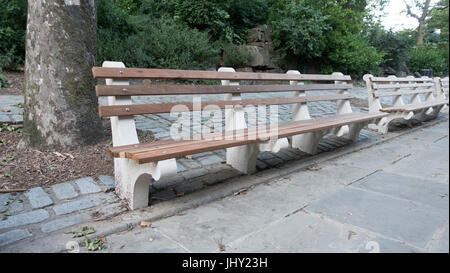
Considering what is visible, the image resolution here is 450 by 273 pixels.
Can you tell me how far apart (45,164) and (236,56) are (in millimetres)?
7990

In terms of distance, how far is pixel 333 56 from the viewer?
40.4ft

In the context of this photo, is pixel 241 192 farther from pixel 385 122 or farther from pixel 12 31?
pixel 12 31

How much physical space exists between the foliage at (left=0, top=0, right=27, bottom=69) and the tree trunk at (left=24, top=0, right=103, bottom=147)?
4.00 m

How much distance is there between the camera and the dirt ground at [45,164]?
270 cm

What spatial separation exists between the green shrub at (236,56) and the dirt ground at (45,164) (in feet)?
24.2

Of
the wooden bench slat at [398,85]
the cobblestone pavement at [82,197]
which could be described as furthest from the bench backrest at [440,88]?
the cobblestone pavement at [82,197]

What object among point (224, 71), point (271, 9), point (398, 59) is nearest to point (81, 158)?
point (224, 71)

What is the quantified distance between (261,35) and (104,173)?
9601 millimetres

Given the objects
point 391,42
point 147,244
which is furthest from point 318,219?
point 391,42

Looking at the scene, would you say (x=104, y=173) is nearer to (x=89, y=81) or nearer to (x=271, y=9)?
(x=89, y=81)

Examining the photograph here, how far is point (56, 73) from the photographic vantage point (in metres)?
3.13

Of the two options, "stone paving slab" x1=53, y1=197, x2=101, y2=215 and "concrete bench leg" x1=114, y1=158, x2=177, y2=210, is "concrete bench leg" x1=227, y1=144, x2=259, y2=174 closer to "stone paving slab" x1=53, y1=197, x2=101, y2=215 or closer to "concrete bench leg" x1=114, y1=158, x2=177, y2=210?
"concrete bench leg" x1=114, y1=158, x2=177, y2=210

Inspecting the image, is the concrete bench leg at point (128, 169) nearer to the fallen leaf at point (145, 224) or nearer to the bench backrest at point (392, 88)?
the fallen leaf at point (145, 224)

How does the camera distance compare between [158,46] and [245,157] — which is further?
[158,46]
